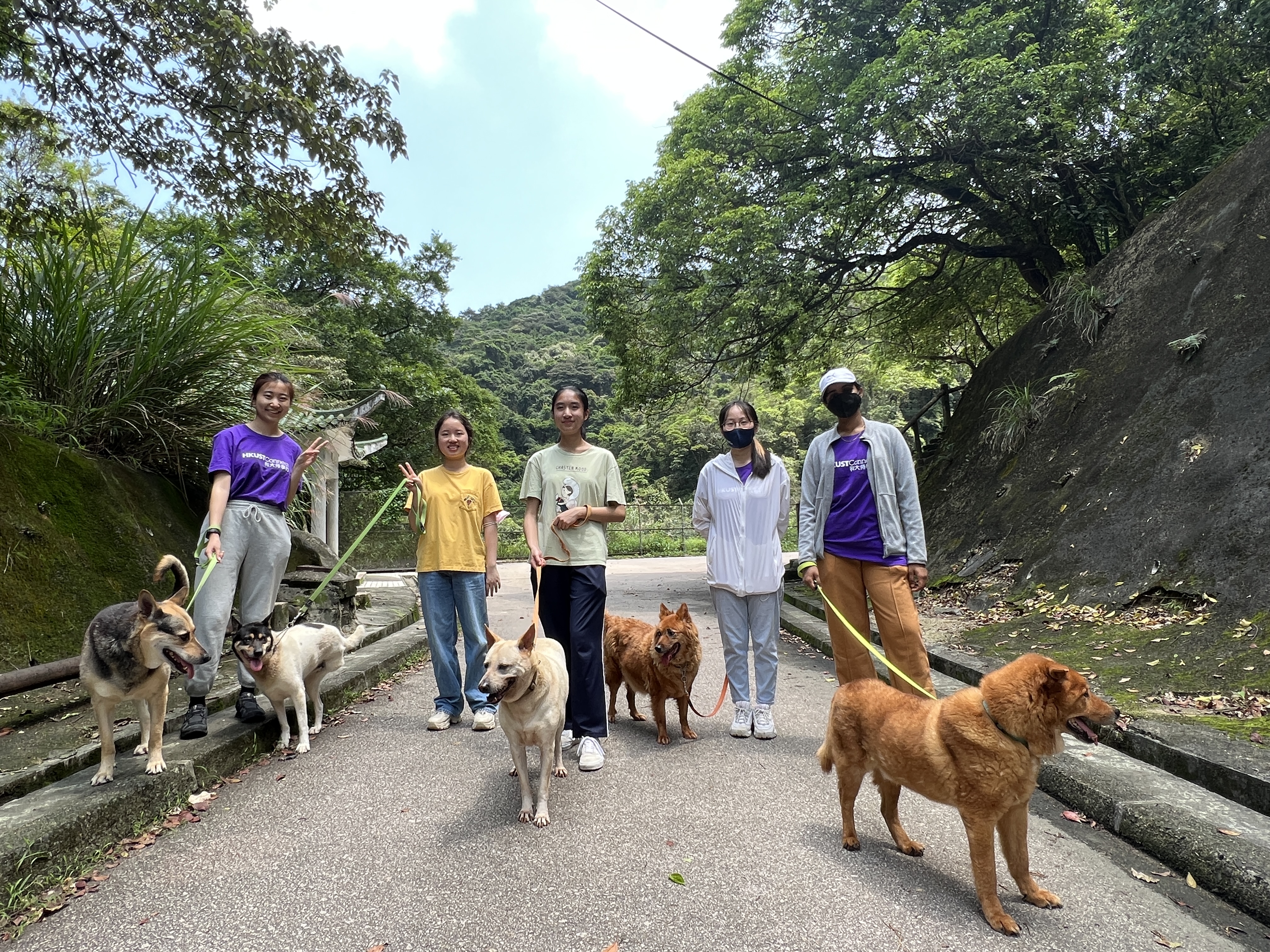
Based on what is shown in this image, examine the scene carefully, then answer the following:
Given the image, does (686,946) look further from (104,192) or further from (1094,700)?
(104,192)

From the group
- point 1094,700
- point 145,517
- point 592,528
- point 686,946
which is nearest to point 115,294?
point 145,517

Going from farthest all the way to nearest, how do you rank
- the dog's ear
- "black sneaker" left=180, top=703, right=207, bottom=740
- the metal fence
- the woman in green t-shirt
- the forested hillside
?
the forested hillside → the metal fence → the woman in green t-shirt → "black sneaker" left=180, top=703, right=207, bottom=740 → the dog's ear

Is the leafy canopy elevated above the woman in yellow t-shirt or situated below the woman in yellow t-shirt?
above

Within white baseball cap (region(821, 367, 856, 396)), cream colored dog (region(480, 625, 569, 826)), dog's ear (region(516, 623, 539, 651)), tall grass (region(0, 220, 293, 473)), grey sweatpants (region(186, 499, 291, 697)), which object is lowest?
cream colored dog (region(480, 625, 569, 826))

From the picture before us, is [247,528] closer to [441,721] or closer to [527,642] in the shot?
[441,721]

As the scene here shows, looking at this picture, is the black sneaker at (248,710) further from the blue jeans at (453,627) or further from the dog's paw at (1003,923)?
the dog's paw at (1003,923)

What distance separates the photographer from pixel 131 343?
563 cm

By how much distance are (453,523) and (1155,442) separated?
23.1ft

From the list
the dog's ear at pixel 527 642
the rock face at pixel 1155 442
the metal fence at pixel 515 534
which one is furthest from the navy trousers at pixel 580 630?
the metal fence at pixel 515 534

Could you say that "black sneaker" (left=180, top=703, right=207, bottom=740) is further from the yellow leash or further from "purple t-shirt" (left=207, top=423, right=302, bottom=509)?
the yellow leash

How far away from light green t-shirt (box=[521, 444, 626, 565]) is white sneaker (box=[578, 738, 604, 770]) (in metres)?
1.04

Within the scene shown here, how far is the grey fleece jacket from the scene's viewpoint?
4.02 m

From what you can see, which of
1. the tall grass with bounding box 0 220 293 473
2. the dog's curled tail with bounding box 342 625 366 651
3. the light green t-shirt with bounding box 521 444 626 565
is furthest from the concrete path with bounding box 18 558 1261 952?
the tall grass with bounding box 0 220 293 473

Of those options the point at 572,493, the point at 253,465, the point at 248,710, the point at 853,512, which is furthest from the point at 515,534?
the point at 853,512
